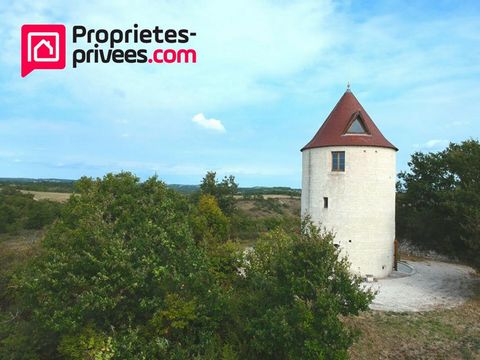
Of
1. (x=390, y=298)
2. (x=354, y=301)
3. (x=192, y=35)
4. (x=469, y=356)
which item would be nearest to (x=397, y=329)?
(x=469, y=356)

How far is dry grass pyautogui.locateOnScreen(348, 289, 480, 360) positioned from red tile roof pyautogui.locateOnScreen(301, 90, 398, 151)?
35.0 feet

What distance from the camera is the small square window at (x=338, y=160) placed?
84.5 feet

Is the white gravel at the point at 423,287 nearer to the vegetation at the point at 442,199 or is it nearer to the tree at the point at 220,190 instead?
the vegetation at the point at 442,199

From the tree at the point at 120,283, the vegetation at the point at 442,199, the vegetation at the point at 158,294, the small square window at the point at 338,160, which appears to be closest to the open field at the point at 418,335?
the vegetation at the point at 158,294

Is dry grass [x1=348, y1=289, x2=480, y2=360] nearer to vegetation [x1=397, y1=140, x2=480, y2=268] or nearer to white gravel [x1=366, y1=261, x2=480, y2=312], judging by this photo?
white gravel [x1=366, y1=261, x2=480, y2=312]

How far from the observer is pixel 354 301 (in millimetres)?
13883

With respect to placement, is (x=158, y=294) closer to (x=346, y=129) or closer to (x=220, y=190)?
(x=346, y=129)

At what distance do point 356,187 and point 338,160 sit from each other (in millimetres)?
2045

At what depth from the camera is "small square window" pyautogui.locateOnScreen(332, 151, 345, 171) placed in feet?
84.5

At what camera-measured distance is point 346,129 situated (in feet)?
85.1

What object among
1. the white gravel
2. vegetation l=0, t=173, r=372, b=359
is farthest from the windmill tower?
vegetation l=0, t=173, r=372, b=359

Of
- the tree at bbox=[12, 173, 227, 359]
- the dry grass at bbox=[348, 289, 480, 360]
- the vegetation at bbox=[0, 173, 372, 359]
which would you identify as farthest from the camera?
the dry grass at bbox=[348, 289, 480, 360]

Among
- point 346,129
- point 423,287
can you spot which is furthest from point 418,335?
point 346,129

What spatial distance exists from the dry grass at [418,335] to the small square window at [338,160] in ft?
31.0
